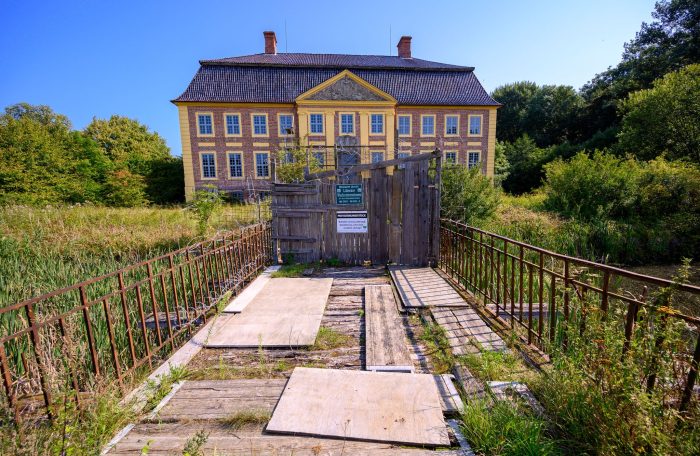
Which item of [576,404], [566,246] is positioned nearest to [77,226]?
[576,404]

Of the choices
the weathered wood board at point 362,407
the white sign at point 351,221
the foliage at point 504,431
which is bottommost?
the weathered wood board at point 362,407

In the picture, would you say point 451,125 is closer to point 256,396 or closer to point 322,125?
point 322,125

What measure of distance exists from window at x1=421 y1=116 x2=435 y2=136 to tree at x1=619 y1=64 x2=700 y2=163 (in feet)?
43.1

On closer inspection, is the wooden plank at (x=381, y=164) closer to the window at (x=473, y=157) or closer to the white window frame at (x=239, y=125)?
the white window frame at (x=239, y=125)

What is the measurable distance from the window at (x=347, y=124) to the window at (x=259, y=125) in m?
6.10

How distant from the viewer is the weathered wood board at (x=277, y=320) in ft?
11.8

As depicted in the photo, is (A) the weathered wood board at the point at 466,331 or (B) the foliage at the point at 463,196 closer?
(A) the weathered wood board at the point at 466,331

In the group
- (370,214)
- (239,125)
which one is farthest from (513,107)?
(370,214)

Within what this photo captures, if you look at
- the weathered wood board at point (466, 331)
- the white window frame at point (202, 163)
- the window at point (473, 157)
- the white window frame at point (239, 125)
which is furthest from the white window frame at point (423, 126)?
the weathered wood board at point (466, 331)

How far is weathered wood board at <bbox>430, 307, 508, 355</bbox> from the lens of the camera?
131 inches

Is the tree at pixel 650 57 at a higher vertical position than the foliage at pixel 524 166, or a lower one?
higher

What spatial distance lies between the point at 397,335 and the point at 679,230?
13311 mm

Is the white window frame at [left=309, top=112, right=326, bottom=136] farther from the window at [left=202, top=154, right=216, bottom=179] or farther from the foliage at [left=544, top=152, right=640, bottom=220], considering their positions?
the foliage at [left=544, top=152, right=640, bottom=220]

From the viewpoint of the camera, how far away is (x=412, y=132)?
2700 centimetres
